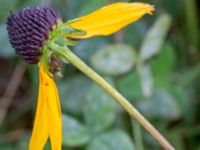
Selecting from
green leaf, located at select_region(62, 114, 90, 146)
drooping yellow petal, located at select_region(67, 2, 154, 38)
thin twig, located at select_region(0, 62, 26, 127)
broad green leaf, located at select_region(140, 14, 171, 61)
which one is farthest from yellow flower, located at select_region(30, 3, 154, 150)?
thin twig, located at select_region(0, 62, 26, 127)

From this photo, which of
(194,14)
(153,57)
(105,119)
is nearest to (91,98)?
(105,119)

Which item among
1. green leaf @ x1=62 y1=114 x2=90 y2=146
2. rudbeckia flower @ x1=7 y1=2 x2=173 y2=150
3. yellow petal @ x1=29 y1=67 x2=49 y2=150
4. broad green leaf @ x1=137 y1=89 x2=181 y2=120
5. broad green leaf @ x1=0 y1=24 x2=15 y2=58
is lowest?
broad green leaf @ x1=137 y1=89 x2=181 y2=120

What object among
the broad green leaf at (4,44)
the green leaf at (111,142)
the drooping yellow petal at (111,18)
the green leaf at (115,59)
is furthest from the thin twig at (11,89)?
the drooping yellow petal at (111,18)

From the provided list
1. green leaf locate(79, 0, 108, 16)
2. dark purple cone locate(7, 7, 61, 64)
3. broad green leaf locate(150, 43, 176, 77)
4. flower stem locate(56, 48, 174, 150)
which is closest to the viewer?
flower stem locate(56, 48, 174, 150)

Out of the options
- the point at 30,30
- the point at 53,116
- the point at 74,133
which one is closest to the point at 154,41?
the point at 74,133

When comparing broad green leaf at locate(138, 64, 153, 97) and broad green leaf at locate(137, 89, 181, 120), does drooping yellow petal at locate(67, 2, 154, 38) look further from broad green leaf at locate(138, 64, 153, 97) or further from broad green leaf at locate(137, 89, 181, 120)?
broad green leaf at locate(137, 89, 181, 120)

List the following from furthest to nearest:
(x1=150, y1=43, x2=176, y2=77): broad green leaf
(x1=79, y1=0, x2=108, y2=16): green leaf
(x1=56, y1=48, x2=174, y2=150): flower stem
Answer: (x1=150, y1=43, x2=176, y2=77): broad green leaf → (x1=79, y1=0, x2=108, y2=16): green leaf → (x1=56, y1=48, x2=174, y2=150): flower stem

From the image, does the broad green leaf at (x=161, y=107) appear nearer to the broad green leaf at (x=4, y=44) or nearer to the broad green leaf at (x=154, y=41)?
the broad green leaf at (x=154, y=41)
